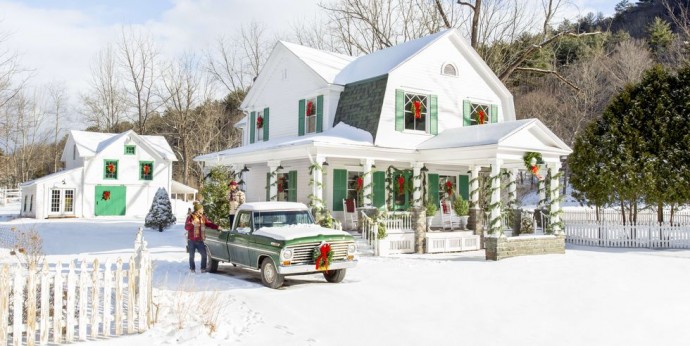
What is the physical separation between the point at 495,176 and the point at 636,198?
8716 millimetres

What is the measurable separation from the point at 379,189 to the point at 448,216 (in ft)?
10.8

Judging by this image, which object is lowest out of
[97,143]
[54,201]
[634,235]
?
[634,235]

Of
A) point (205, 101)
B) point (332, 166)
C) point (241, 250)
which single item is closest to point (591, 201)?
point (332, 166)

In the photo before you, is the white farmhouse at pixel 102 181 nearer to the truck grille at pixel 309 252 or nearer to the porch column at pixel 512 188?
the porch column at pixel 512 188

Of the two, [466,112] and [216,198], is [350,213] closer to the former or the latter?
[216,198]

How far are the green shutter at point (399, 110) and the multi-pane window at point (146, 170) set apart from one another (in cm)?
2356

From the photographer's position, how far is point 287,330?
8.03 meters

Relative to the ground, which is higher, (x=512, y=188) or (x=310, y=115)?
(x=310, y=115)

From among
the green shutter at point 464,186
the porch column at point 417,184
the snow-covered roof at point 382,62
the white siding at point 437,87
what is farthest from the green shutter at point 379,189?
the green shutter at point 464,186

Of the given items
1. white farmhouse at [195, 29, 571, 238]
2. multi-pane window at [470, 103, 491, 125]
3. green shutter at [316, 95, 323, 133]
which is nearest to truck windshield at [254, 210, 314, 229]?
white farmhouse at [195, 29, 571, 238]

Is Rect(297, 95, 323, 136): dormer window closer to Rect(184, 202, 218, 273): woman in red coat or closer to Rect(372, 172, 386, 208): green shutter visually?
Rect(372, 172, 386, 208): green shutter

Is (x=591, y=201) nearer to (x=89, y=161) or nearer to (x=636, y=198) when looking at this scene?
(x=636, y=198)

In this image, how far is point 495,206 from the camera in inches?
652

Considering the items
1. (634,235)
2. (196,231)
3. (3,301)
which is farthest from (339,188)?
(3,301)
